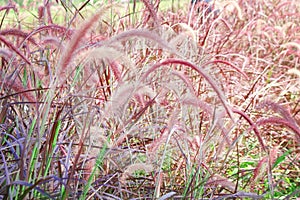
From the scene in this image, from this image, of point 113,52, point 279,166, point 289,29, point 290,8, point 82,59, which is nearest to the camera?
point 113,52

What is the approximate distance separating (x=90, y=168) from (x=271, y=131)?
1.42 metres

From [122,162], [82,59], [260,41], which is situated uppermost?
[260,41]

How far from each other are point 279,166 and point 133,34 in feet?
4.72

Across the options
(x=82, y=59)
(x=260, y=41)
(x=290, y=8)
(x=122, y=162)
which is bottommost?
(x=122, y=162)

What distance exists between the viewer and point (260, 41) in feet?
12.5

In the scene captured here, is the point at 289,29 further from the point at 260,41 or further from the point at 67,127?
the point at 67,127

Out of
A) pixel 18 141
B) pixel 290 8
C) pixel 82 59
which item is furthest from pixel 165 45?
pixel 290 8

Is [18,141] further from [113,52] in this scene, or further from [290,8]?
[290,8]

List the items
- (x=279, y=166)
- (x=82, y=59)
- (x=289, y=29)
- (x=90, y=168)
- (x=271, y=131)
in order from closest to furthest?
(x=82, y=59) → (x=90, y=168) → (x=279, y=166) → (x=271, y=131) → (x=289, y=29)

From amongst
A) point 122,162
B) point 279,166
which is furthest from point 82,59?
point 279,166

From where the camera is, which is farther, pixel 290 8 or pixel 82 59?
pixel 290 8

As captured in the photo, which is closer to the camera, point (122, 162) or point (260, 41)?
point (122, 162)

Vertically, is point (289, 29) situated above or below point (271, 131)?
above

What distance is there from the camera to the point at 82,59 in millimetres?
1224
